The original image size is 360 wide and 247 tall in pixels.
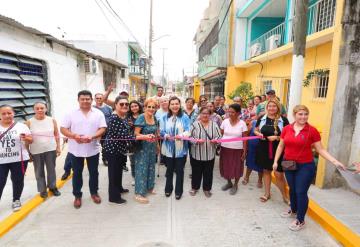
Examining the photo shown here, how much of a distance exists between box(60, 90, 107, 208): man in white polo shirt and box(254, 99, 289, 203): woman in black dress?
2.54 metres

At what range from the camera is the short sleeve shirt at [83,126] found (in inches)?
151

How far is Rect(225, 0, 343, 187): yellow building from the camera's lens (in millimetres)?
4559

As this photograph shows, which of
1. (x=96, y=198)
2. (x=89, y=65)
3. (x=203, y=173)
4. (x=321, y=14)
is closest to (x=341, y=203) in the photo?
(x=203, y=173)

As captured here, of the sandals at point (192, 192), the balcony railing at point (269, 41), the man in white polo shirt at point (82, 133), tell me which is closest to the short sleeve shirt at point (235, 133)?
the sandals at point (192, 192)

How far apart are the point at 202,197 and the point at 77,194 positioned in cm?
205

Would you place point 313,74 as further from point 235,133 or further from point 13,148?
point 13,148

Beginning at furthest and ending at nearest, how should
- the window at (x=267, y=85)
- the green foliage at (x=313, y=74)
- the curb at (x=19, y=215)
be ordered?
the window at (x=267, y=85), the green foliage at (x=313, y=74), the curb at (x=19, y=215)

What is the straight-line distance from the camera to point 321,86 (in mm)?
7266

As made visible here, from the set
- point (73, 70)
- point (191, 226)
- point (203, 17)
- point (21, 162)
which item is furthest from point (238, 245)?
point (203, 17)

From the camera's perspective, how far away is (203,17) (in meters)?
27.1

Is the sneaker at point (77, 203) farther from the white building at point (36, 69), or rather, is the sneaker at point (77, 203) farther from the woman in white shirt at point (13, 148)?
the white building at point (36, 69)

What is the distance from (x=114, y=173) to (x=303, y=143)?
2760 millimetres

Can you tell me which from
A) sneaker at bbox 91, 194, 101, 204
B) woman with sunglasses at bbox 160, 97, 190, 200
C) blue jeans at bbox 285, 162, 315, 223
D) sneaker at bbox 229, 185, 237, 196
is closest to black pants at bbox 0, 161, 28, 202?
sneaker at bbox 91, 194, 101, 204

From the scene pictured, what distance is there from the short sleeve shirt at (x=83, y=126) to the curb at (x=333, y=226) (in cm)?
341
